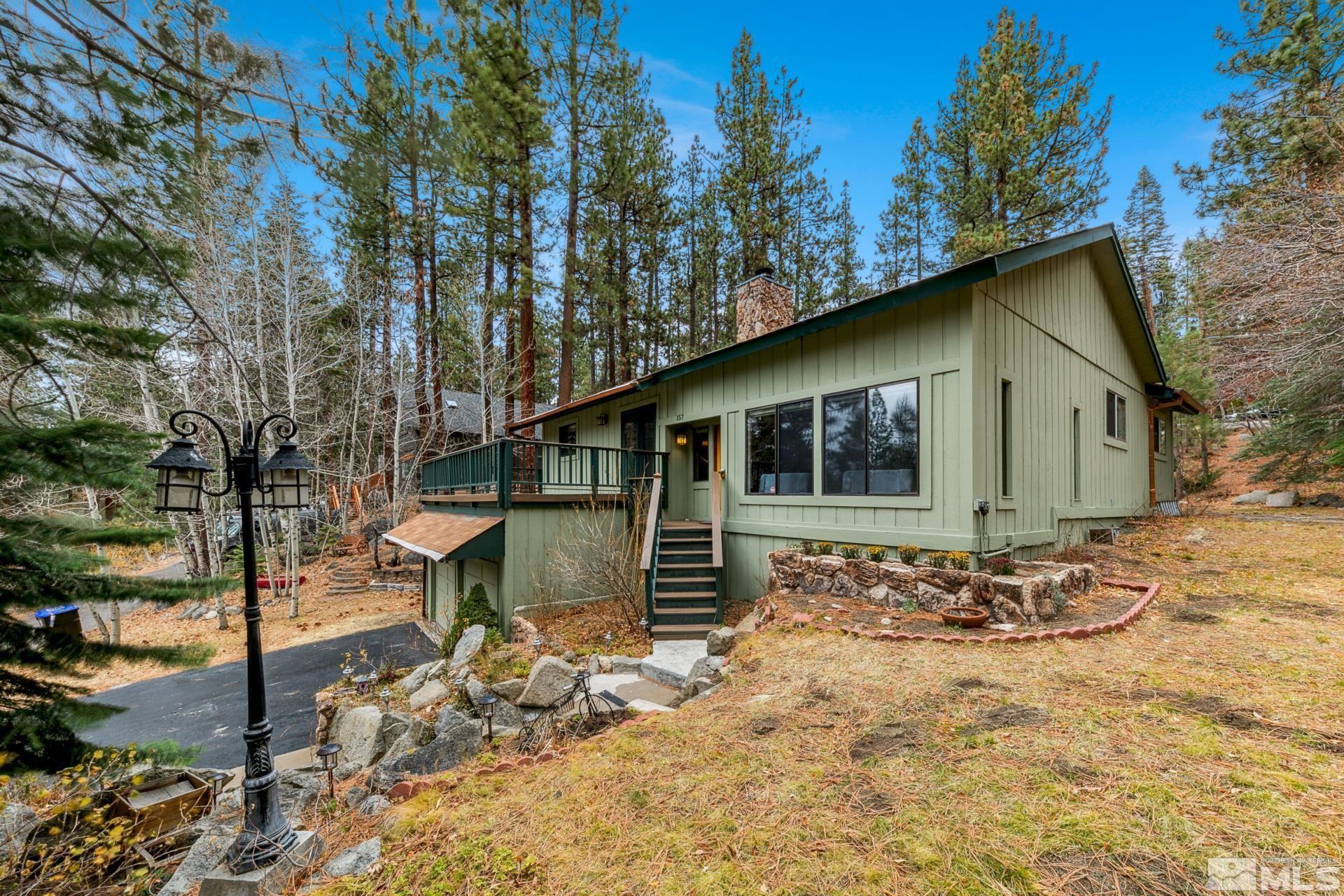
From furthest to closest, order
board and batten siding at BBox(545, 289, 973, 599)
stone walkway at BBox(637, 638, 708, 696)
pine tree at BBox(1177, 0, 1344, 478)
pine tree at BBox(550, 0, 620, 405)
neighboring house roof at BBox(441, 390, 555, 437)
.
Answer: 1. neighboring house roof at BBox(441, 390, 555, 437)
2. pine tree at BBox(550, 0, 620, 405)
3. pine tree at BBox(1177, 0, 1344, 478)
4. board and batten siding at BBox(545, 289, 973, 599)
5. stone walkway at BBox(637, 638, 708, 696)

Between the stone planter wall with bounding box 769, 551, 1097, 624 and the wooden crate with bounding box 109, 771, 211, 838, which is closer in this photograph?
the wooden crate with bounding box 109, 771, 211, 838

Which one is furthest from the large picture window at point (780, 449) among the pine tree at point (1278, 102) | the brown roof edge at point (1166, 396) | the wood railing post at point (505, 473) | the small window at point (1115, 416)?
the brown roof edge at point (1166, 396)

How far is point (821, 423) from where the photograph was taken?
7.21 m

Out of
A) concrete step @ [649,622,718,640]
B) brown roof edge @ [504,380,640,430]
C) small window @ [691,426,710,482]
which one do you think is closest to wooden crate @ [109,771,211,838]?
concrete step @ [649,622,718,640]

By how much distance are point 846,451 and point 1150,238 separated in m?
38.6

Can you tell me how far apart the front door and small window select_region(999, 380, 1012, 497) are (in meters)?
4.61

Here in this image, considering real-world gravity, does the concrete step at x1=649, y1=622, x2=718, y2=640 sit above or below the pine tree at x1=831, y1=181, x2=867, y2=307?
below

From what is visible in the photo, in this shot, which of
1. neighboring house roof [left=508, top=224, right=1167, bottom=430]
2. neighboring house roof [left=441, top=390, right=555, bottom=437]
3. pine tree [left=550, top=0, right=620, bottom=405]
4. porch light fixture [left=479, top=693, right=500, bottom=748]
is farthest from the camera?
neighboring house roof [left=441, top=390, right=555, bottom=437]

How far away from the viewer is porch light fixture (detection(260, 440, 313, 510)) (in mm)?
3783

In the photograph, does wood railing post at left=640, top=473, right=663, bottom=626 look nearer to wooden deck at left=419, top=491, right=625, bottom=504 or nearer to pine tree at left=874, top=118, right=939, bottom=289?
wooden deck at left=419, top=491, right=625, bottom=504

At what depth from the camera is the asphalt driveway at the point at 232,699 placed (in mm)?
6488

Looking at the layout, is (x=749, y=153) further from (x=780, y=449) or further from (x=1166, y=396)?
(x=1166, y=396)

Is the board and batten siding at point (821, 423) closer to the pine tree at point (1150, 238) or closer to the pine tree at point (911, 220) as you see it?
the pine tree at point (911, 220)

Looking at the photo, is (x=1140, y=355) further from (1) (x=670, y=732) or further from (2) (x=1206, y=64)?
(1) (x=670, y=732)
